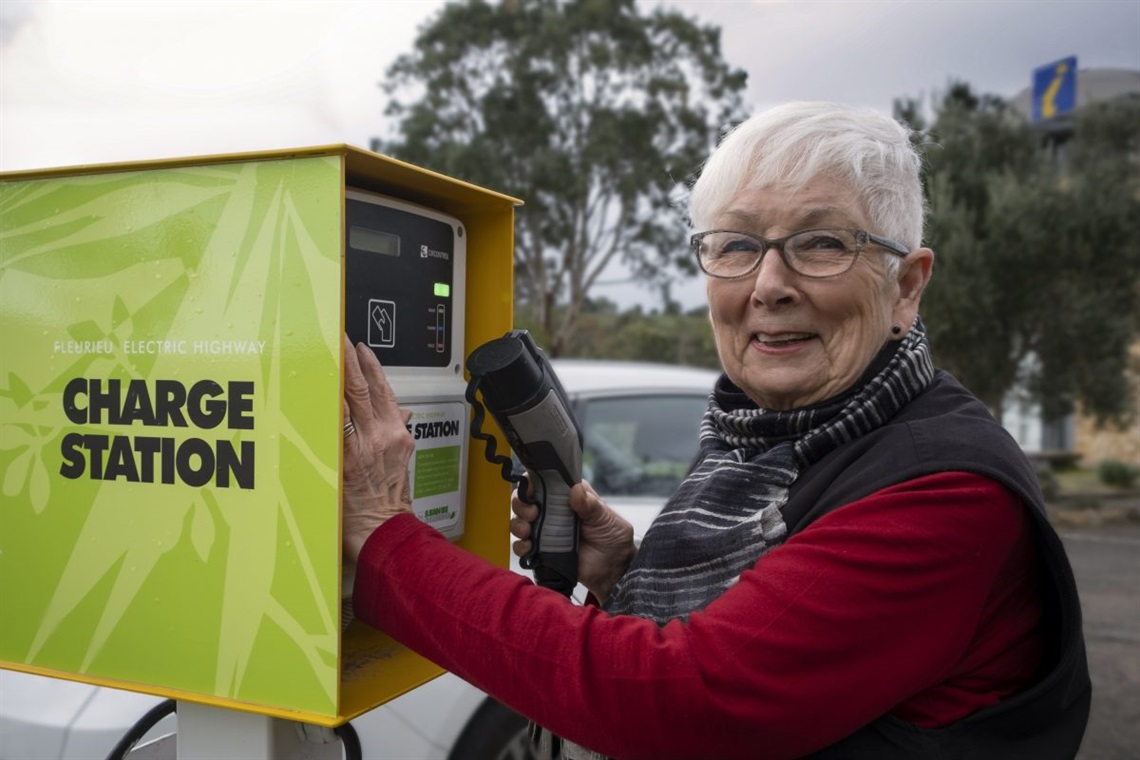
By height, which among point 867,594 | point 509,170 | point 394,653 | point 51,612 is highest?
point 509,170

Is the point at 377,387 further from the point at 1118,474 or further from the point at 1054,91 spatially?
the point at 1118,474

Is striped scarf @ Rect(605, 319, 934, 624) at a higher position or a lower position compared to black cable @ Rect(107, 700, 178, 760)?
higher

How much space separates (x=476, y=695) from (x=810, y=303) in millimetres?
1994

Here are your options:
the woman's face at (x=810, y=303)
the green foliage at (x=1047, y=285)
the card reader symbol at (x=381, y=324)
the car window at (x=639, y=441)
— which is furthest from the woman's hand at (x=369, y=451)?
the green foliage at (x=1047, y=285)

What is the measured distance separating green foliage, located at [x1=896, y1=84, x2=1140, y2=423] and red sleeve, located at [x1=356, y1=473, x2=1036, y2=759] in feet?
42.9

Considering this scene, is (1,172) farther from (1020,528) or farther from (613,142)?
(613,142)

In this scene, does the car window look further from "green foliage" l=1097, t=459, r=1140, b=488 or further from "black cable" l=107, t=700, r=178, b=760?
"green foliage" l=1097, t=459, r=1140, b=488

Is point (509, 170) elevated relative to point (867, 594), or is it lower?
elevated

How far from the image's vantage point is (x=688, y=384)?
485 cm

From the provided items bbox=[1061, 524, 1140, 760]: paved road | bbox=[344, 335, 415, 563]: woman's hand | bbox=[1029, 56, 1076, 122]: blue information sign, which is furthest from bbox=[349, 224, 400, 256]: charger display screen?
bbox=[1029, 56, 1076, 122]: blue information sign

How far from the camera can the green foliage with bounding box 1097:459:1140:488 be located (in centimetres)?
1614

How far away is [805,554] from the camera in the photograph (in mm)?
1249

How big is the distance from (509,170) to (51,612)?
20538 mm

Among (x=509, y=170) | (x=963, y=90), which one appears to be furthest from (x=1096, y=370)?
(x=509, y=170)
